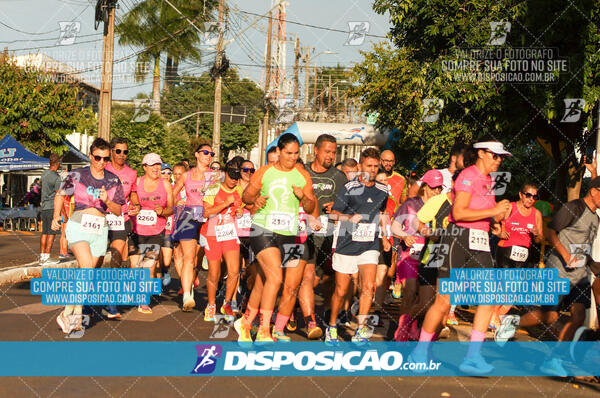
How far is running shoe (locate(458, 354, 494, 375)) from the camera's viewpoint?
6.45 m

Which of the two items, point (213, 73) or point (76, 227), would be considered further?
point (213, 73)

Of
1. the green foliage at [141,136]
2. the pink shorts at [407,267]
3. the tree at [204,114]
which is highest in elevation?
the tree at [204,114]

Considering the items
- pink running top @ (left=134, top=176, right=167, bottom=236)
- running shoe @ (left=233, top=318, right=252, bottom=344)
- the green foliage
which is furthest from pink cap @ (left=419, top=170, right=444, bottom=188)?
the green foliage

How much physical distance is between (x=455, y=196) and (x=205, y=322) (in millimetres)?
3970

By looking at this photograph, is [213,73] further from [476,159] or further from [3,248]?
[476,159]

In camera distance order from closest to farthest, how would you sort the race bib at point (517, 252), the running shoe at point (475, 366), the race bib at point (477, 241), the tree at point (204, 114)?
the running shoe at point (475, 366) → the race bib at point (477, 241) → the race bib at point (517, 252) → the tree at point (204, 114)

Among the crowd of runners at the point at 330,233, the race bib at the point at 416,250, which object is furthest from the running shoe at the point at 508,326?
the race bib at the point at 416,250

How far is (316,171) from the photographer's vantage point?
8789 mm

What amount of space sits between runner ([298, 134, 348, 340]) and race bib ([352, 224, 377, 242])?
0.67 m

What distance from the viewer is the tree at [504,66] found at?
36.4 feet

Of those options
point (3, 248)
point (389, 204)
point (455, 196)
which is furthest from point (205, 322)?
point (3, 248)

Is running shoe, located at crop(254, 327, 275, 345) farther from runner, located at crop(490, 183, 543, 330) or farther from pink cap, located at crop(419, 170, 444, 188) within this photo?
runner, located at crop(490, 183, 543, 330)

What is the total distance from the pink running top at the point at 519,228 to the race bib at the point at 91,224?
4983 mm

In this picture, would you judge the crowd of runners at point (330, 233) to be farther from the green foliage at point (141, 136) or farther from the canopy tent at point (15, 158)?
the green foliage at point (141, 136)
